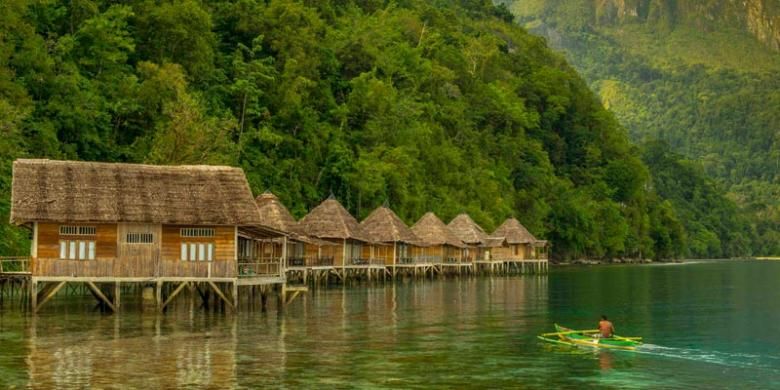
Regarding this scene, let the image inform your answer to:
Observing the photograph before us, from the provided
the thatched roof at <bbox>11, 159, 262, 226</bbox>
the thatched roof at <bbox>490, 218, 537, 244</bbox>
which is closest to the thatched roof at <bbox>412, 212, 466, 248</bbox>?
the thatched roof at <bbox>490, 218, 537, 244</bbox>

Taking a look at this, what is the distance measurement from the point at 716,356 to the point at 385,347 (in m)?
11.4

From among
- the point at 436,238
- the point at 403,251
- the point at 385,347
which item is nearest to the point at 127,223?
the point at 385,347

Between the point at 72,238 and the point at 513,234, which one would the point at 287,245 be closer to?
the point at 72,238

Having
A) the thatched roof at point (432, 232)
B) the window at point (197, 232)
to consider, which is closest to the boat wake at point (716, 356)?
the window at point (197, 232)

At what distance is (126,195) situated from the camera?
4719 cm

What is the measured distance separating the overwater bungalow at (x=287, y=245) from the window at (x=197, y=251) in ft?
36.6

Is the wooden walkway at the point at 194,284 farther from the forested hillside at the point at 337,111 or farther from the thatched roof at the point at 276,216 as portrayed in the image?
the forested hillside at the point at 337,111

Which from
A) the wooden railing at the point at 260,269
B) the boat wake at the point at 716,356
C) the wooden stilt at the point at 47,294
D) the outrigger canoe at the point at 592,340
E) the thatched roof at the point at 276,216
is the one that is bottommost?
the boat wake at the point at 716,356

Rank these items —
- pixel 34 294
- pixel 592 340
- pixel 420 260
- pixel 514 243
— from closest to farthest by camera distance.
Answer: pixel 592 340 → pixel 34 294 → pixel 420 260 → pixel 514 243

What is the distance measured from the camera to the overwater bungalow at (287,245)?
64.8 m

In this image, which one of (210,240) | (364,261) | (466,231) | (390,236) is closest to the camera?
(210,240)

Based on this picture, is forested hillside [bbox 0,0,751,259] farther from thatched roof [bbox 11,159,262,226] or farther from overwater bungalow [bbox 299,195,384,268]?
thatched roof [bbox 11,159,262,226]

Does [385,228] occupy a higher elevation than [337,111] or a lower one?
lower

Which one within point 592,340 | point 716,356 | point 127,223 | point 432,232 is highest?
point 432,232
